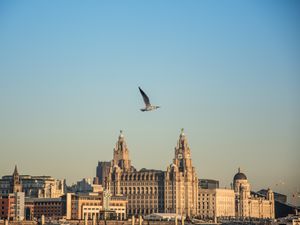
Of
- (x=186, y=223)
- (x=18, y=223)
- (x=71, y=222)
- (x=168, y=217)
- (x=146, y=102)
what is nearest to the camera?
(x=146, y=102)

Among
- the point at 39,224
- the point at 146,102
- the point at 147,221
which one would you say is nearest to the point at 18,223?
the point at 39,224

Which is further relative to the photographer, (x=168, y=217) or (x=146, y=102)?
(x=168, y=217)

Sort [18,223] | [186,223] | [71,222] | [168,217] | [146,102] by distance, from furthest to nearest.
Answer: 1. [168,217]
2. [186,223]
3. [71,222]
4. [18,223]
5. [146,102]

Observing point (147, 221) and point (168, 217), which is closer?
point (147, 221)

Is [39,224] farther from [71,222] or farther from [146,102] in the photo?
[146,102]

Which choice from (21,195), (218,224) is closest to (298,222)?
(218,224)

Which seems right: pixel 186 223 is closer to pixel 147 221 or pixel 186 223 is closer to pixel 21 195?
pixel 147 221

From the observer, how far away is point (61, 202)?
19912 centimetres

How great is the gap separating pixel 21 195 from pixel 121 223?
20119 millimetres

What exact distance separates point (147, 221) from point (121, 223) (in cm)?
654

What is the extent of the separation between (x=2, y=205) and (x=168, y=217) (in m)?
38.9

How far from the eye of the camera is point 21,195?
586ft

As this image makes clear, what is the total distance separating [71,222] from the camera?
170625mm

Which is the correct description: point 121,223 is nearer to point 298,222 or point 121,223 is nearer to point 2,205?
point 2,205
